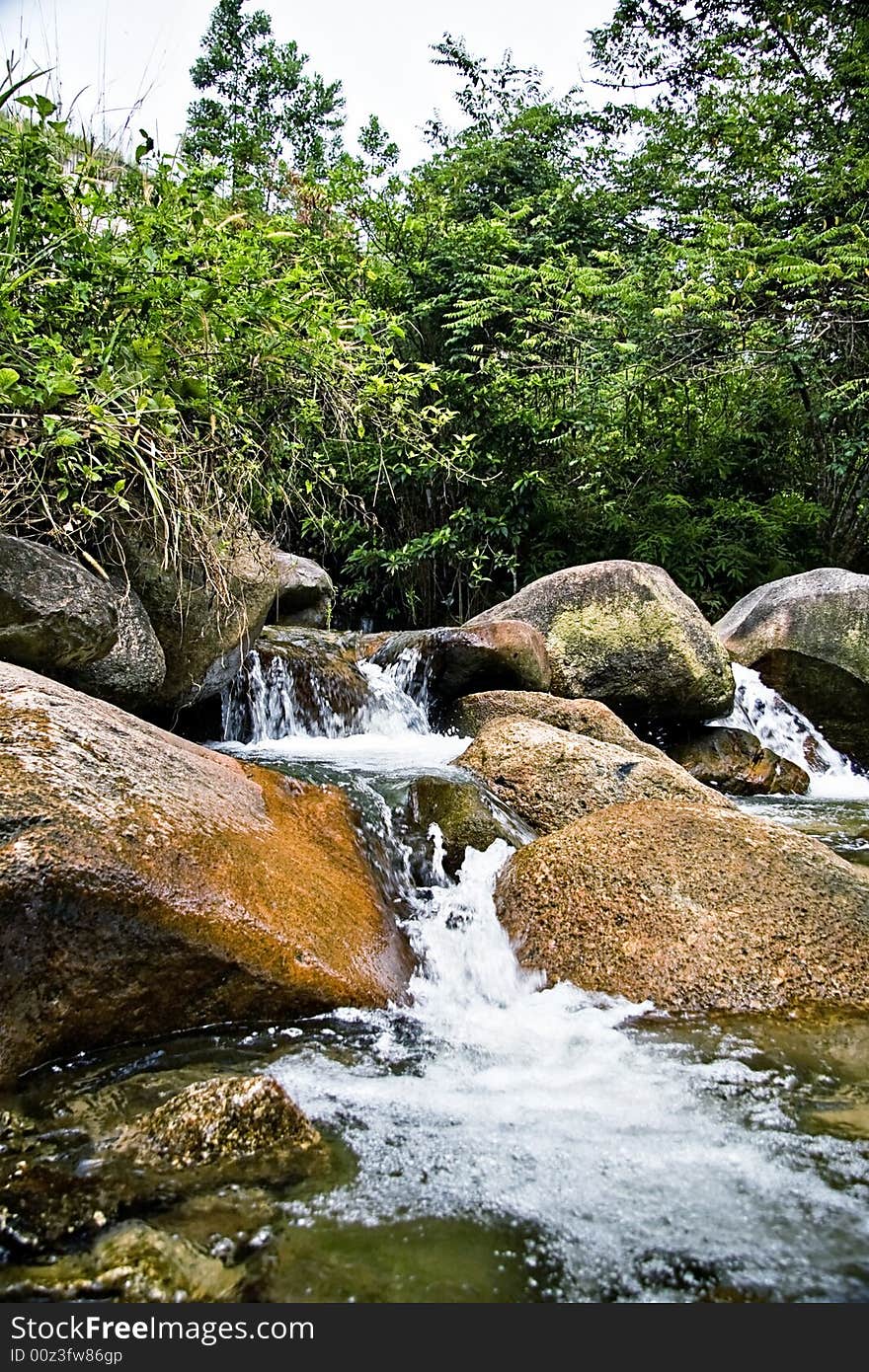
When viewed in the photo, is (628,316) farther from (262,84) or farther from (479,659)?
(262,84)

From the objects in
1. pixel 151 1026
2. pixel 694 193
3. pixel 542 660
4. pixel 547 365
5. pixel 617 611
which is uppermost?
pixel 694 193

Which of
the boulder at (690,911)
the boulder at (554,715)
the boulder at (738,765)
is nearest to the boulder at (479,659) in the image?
the boulder at (554,715)

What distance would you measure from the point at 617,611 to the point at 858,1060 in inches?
222

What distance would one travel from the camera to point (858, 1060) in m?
2.59

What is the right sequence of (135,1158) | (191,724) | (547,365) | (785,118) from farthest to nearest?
(547,365) < (785,118) < (191,724) < (135,1158)

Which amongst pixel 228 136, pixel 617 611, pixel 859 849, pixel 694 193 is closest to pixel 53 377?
pixel 859 849

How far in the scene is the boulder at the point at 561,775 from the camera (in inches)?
191

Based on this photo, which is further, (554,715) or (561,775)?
(554,715)

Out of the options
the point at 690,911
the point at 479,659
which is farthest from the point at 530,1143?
the point at 479,659

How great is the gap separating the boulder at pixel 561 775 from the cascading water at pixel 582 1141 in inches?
57.4

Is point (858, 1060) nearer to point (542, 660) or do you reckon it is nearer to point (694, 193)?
point (542, 660)

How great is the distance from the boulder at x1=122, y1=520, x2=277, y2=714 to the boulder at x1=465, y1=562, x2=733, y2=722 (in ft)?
9.83

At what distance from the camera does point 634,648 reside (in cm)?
780

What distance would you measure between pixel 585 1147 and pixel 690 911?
4.91 ft
